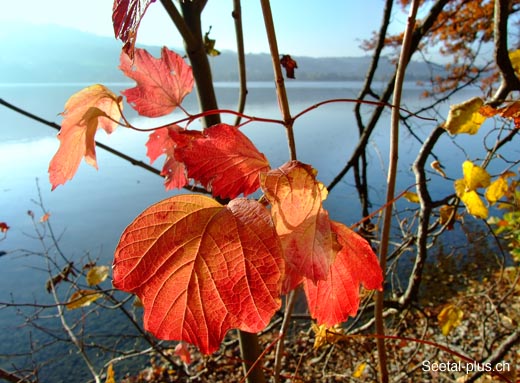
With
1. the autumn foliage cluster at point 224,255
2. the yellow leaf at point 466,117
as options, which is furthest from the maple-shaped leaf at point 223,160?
the yellow leaf at point 466,117

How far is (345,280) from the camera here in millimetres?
257

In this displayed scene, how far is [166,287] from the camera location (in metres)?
0.18

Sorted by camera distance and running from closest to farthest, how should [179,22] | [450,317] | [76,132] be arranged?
[76,132] < [179,22] < [450,317]

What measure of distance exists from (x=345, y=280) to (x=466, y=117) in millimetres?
363

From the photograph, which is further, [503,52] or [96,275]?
[96,275]

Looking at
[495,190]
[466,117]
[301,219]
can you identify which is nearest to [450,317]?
[495,190]

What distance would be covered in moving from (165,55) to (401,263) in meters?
2.86

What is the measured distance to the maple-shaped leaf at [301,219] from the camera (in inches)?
6.8

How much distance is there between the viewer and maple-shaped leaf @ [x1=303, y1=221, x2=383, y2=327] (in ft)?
0.79

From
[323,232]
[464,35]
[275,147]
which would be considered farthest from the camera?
[464,35]

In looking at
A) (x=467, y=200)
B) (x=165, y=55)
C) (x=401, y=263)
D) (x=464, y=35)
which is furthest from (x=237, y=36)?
(x=464, y=35)

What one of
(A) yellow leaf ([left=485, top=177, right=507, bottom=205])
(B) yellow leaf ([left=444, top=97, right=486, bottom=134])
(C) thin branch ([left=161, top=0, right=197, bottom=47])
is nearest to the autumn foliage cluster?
(C) thin branch ([left=161, top=0, right=197, bottom=47])

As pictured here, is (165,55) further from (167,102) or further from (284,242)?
(284,242)

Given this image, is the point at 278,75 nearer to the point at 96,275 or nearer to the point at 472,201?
the point at 472,201
